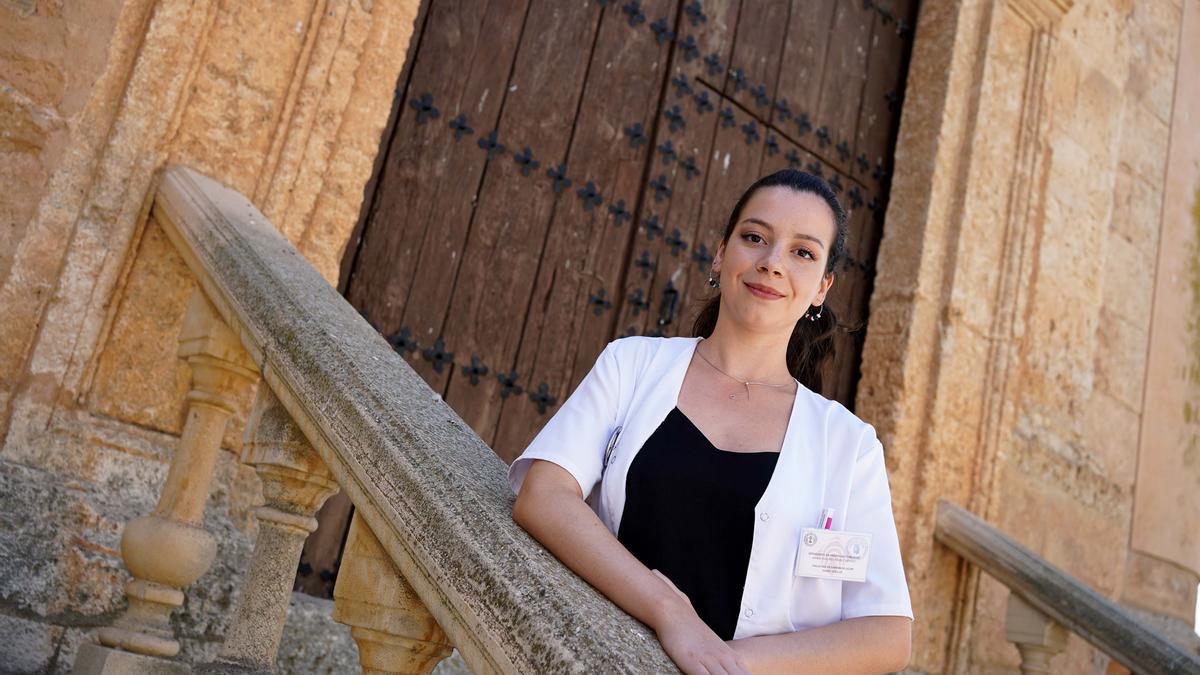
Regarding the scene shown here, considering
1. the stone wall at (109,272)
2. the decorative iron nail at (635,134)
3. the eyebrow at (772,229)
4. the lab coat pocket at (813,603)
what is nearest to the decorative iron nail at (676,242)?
the decorative iron nail at (635,134)

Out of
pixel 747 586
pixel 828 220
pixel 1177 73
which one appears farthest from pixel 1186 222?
pixel 747 586

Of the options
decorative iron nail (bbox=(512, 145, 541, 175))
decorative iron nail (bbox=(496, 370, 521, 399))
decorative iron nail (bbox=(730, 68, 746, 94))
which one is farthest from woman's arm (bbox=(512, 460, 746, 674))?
decorative iron nail (bbox=(730, 68, 746, 94))

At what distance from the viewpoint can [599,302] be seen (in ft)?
12.0

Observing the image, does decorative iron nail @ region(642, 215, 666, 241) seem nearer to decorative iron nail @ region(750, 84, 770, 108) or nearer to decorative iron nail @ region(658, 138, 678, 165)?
decorative iron nail @ region(658, 138, 678, 165)

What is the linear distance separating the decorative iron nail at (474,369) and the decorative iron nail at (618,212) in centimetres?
75

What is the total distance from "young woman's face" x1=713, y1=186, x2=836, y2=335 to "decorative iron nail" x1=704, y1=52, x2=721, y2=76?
2.37 metres

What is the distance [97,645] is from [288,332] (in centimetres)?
63

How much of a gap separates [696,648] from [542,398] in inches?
88.9

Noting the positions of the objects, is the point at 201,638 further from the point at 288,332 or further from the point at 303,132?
the point at 303,132

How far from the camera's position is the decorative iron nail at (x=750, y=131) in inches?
163

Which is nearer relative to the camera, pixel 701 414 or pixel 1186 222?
pixel 701 414

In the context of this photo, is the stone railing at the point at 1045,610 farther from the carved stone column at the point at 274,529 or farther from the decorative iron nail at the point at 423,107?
the carved stone column at the point at 274,529

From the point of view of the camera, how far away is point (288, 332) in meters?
1.89

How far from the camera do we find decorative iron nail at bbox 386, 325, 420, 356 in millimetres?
3168
